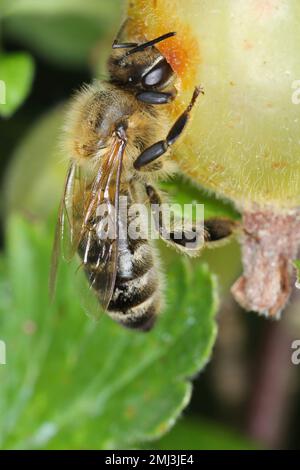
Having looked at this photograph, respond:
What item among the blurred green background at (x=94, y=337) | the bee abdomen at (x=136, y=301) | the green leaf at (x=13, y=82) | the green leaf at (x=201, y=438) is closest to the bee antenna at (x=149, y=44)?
the blurred green background at (x=94, y=337)

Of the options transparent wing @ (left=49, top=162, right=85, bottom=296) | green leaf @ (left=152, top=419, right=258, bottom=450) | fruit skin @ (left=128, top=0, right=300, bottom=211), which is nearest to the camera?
fruit skin @ (left=128, top=0, right=300, bottom=211)

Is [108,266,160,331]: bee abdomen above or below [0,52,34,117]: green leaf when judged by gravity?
below

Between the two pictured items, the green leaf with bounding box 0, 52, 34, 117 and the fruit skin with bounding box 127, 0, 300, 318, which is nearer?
the fruit skin with bounding box 127, 0, 300, 318

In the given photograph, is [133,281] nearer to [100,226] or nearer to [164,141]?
[100,226]

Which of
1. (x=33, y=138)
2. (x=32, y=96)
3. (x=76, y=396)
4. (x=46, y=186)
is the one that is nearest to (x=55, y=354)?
(x=76, y=396)

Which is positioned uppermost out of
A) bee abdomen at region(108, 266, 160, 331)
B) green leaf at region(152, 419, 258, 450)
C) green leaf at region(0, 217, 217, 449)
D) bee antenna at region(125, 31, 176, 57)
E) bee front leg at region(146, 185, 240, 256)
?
bee antenna at region(125, 31, 176, 57)

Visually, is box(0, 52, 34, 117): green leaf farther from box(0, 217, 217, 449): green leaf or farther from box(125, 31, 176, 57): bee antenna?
box(125, 31, 176, 57): bee antenna

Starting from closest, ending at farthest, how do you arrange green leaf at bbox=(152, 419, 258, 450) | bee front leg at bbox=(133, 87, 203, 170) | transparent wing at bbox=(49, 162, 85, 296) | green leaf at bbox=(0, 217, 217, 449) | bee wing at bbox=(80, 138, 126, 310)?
1. bee front leg at bbox=(133, 87, 203, 170)
2. bee wing at bbox=(80, 138, 126, 310)
3. transparent wing at bbox=(49, 162, 85, 296)
4. green leaf at bbox=(0, 217, 217, 449)
5. green leaf at bbox=(152, 419, 258, 450)

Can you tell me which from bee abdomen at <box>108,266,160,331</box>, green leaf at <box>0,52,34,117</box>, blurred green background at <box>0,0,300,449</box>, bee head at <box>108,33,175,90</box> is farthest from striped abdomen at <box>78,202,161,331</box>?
green leaf at <box>0,52,34,117</box>
